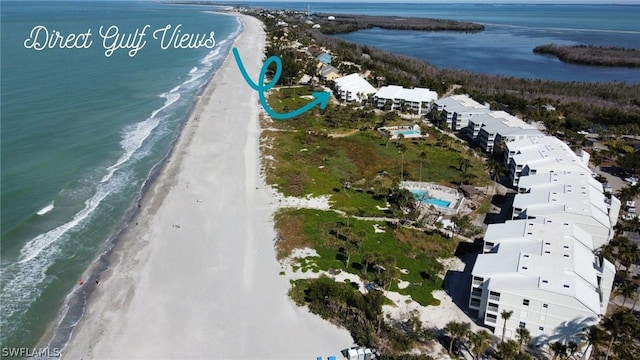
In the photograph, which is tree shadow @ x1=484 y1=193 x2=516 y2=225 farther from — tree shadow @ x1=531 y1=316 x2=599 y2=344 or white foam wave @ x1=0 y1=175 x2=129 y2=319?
white foam wave @ x1=0 y1=175 x2=129 y2=319

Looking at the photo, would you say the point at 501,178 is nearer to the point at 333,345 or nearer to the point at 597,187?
the point at 597,187

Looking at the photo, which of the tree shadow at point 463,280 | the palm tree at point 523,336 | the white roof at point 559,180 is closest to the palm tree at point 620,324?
the palm tree at point 523,336

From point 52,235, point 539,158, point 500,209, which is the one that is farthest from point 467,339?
point 52,235

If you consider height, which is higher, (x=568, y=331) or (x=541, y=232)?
(x=541, y=232)

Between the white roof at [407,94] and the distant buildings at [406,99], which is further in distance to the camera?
the white roof at [407,94]

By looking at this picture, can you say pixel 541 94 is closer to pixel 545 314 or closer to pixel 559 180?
pixel 559 180

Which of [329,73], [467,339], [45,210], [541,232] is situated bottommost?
[467,339]

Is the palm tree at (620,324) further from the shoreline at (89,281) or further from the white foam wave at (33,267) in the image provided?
the white foam wave at (33,267)
